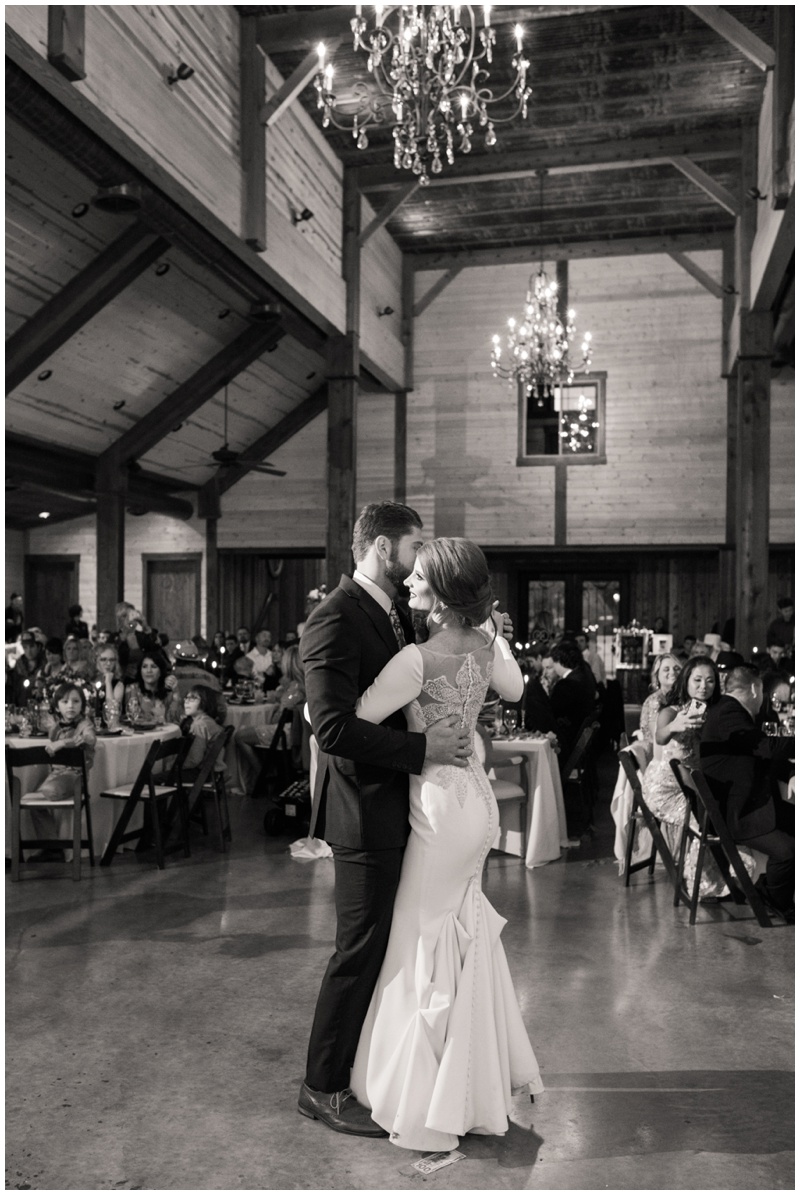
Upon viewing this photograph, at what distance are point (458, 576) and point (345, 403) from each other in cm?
944

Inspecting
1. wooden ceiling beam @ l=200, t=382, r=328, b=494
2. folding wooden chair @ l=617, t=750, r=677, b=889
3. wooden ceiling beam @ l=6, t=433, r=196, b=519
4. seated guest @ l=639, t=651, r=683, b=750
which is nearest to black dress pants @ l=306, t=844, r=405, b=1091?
folding wooden chair @ l=617, t=750, r=677, b=889

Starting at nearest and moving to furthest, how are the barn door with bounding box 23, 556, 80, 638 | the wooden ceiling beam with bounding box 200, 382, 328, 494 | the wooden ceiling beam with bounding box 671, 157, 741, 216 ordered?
the wooden ceiling beam with bounding box 671, 157, 741, 216 → the wooden ceiling beam with bounding box 200, 382, 328, 494 → the barn door with bounding box 23, 556, 80, 638

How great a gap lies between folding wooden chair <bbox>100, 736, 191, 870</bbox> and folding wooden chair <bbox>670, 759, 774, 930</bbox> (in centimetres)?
295

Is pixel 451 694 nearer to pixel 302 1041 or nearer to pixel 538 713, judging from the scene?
pixel 302 1041

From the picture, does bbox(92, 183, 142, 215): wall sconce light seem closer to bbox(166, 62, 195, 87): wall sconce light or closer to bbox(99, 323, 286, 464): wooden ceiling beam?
bbox(166, 62, 195, 87): wall sconce light

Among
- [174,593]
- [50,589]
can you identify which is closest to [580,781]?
[174,593]

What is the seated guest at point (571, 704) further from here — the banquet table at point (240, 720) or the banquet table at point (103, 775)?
the banquet table at point (103, 775)

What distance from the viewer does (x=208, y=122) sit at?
26.6 ft

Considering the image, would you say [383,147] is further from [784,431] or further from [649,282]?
[784,431]

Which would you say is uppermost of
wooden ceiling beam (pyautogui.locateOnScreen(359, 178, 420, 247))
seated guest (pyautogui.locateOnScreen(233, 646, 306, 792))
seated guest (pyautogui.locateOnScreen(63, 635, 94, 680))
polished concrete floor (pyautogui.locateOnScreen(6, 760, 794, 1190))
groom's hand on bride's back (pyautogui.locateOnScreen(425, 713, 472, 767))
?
wooden ceiling beam (pyautogui.locateOnScreen(359, 178, 420, 247))

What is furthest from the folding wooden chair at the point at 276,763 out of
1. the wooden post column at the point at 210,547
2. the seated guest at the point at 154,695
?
the wooden post column at the point at 210,547

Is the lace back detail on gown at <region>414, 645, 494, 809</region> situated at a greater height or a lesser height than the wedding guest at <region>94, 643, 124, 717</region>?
greater

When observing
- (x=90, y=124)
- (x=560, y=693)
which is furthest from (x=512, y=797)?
(x=90, y=124)

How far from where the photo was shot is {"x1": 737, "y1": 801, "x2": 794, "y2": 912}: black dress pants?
4.93 metres
